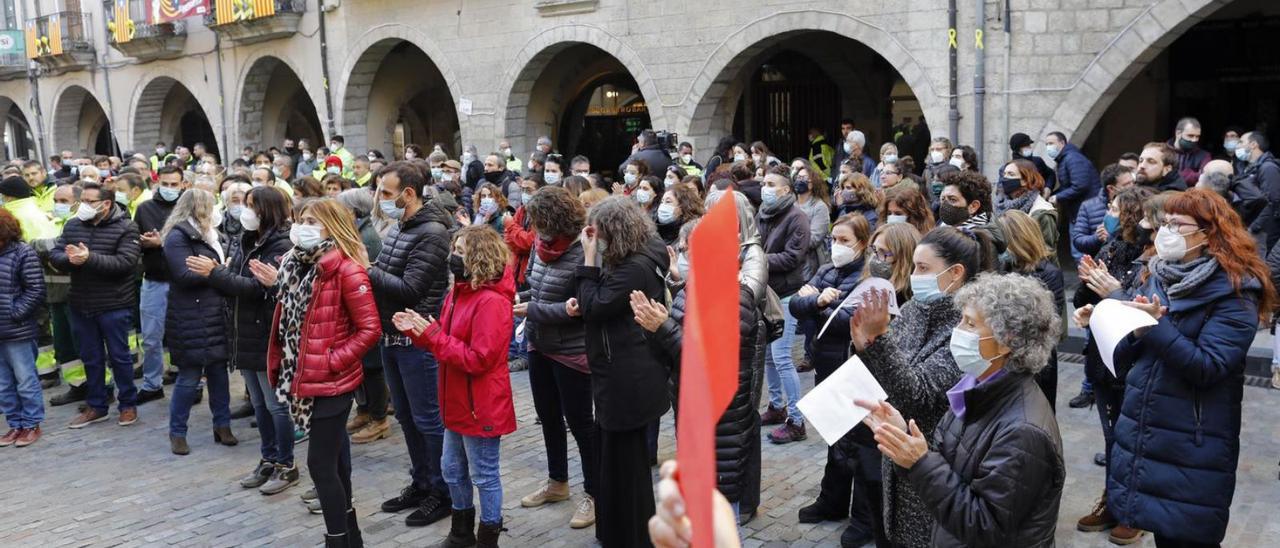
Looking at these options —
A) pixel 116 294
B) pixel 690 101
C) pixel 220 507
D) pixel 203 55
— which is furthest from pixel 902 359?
pixel 203 55

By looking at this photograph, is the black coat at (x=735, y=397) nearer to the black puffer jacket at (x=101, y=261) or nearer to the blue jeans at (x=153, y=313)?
the black puffer jacket at (x=101, y=261)

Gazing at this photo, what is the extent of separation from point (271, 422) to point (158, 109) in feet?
79.0

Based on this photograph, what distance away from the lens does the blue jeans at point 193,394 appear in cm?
743

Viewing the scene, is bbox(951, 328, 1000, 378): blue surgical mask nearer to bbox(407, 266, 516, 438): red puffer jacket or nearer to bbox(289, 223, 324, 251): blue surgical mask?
bbox(407, 266, 516, 438): red puffer jacket

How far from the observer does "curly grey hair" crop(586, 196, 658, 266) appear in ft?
16.6

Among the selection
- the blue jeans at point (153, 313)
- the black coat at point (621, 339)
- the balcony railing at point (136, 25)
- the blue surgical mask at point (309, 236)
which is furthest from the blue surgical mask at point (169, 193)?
the balcony railing at point (136, 25)

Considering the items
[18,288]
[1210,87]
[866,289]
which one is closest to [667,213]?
[866,289]

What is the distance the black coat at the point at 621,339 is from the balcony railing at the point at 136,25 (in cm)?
2225

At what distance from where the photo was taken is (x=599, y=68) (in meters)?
20.4

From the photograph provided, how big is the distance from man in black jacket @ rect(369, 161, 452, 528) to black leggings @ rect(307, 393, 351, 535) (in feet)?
2.42

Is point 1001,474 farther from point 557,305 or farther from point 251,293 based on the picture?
point 251,293

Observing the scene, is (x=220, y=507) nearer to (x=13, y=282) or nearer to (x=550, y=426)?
(x=550, y=426)

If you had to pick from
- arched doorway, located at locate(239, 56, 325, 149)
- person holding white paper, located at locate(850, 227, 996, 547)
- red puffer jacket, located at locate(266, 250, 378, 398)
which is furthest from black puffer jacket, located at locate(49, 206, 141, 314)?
arched doorway, located at locate(239, 56, 325, 149)

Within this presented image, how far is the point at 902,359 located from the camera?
12.0 ft
